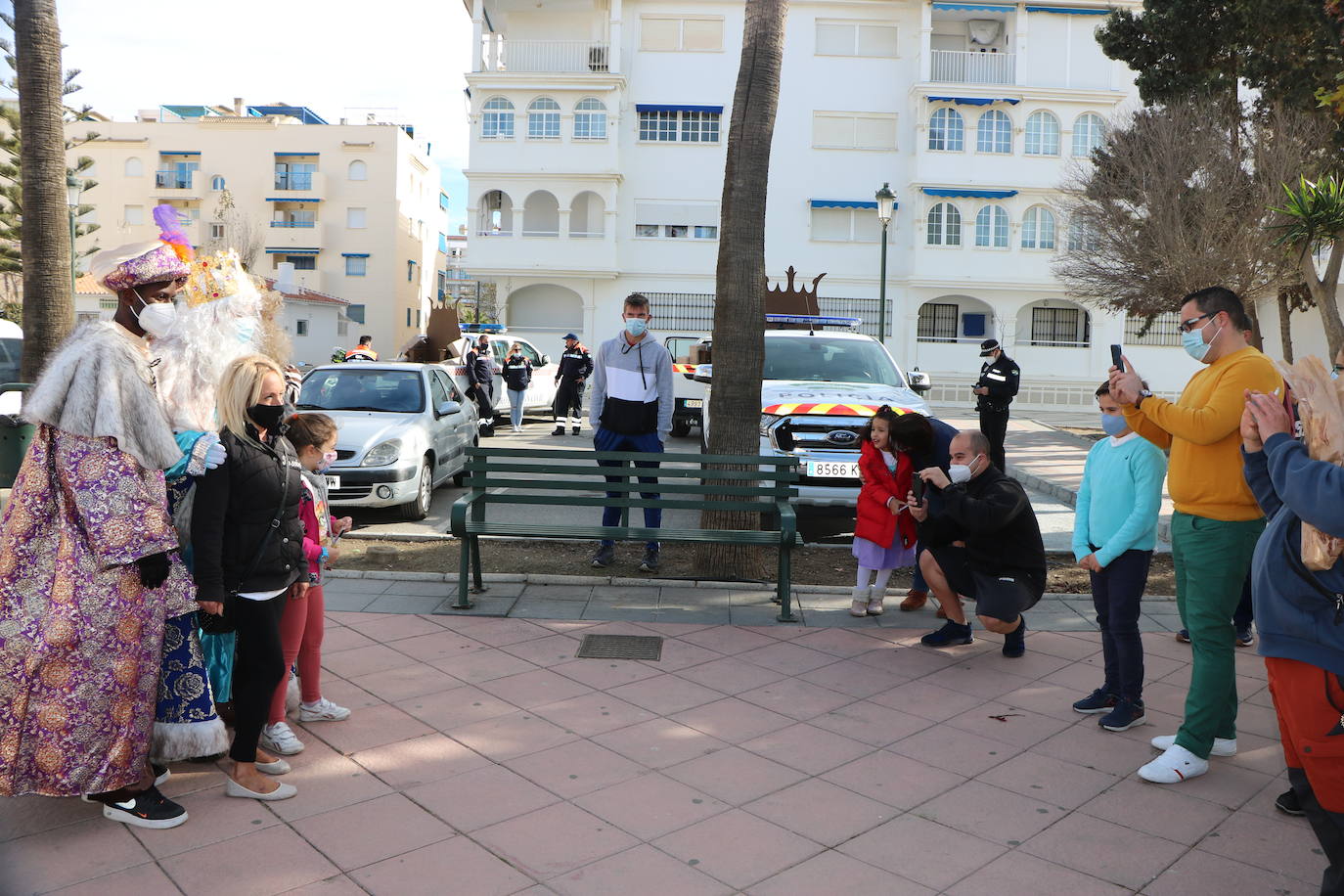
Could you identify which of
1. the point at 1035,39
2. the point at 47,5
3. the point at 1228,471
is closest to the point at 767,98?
the point at 1228,471

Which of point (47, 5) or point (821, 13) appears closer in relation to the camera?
point (47, 5)

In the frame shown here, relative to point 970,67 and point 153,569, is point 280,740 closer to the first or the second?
point 153,569

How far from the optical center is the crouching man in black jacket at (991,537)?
223 inches

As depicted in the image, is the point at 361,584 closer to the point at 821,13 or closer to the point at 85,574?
the point at 85,574

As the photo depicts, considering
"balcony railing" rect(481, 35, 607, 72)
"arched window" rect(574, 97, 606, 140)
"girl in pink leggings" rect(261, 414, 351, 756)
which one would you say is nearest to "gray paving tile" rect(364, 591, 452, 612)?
"girl in pink leggings" rect(261, 414, 351, 756)

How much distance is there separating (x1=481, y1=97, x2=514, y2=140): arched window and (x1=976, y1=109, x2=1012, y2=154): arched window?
624 inches

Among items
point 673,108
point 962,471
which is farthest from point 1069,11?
point 962,471

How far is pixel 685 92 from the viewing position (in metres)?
35.5

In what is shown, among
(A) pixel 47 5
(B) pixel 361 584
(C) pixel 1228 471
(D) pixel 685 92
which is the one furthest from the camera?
(D) pixel 685 92

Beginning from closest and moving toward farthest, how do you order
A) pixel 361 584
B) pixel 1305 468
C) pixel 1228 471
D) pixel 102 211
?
1. pixel 1305 468
2. pixel 1228 471
3. pixel 361 584
4. pixel 102 211

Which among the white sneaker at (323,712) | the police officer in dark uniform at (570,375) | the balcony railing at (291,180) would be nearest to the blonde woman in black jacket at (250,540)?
the white sneaker at (323,712)

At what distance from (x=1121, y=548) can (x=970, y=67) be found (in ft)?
115

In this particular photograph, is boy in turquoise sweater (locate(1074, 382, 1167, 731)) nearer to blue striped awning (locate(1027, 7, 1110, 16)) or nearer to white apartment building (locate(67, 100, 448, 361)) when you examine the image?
blue striped awning (locate(1027, 7, 1110, 16))

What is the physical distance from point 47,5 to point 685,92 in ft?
90.7
